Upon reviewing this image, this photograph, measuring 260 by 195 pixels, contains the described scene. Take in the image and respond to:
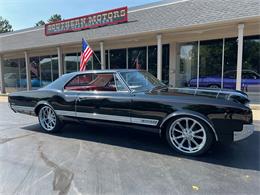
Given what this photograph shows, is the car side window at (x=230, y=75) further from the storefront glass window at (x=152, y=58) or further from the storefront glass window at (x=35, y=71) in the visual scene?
the storefront glass window at (x=35, y=71)

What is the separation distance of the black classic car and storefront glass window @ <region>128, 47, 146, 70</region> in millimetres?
8330

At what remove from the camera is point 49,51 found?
17.9 metres

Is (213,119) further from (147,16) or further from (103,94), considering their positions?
(147,16)

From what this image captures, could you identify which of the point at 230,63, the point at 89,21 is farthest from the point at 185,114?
the point at 89,21

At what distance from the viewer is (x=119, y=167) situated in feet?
11.0

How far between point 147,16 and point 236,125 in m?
8.19

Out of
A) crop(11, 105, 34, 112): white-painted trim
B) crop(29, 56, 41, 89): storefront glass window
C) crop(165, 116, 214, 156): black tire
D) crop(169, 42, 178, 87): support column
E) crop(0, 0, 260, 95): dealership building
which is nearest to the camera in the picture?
crop(165, 116, 214, 156): black tire

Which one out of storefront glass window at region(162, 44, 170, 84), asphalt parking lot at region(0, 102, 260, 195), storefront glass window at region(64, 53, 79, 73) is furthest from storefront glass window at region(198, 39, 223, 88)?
storefront glass window at region(64, 53, 79, 73)

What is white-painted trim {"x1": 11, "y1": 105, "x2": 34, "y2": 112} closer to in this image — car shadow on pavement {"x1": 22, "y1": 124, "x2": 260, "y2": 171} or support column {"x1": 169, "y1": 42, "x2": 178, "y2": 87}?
car shadow on pavement {"x1": 22, "y1": 124, "x2": 260, "y2": 171}

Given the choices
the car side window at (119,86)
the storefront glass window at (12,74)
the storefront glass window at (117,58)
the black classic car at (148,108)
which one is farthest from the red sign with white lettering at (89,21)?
the storefront glass window at (12,74)

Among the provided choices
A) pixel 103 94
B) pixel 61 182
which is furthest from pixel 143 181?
pixel 103 94

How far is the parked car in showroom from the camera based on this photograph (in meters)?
10.4

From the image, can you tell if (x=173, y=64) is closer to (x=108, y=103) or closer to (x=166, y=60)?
(x=166, y=60)

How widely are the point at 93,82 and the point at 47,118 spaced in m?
1.50
